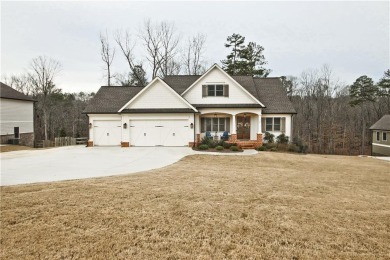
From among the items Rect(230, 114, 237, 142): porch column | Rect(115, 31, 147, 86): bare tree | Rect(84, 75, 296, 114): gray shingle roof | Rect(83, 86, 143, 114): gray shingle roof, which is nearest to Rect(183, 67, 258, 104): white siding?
Rect(84, 75, 296, 114): gray shingle roof

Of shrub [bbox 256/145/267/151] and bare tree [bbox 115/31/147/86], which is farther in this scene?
bare tree [bbox 115/31/147/86]

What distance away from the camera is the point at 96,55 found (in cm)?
3522

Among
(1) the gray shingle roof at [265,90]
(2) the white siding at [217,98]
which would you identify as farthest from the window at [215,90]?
(1) the gray shingle roof at [265,90]

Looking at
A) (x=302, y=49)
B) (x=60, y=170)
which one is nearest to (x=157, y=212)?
(x=60, y=170)

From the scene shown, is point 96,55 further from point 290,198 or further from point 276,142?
point 290,198

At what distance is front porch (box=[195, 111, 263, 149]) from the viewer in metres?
21.9

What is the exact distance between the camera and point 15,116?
28.7 meters

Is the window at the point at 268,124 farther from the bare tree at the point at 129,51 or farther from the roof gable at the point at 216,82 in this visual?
the bare tree at the point at 129,51

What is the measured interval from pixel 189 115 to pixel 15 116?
2305cm

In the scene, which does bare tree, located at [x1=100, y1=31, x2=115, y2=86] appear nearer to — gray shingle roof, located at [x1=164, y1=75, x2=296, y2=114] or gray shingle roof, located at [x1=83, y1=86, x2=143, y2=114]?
gray shingle roof, located at [x1=83, y1=86, x2=143, y2=114]

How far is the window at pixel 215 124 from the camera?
22.6 metres

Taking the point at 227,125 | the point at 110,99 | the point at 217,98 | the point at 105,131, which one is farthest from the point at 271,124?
the point at 110,99

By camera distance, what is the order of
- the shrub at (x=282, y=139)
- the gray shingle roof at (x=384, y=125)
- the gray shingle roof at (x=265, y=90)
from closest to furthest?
1. the shrub at (x=282, y=139)
2. the gray shingle roof at (x=265, y=90)
3. the gray shingle roof at (x=384, y=125)

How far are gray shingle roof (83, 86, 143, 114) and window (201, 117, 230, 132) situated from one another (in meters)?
8.20
